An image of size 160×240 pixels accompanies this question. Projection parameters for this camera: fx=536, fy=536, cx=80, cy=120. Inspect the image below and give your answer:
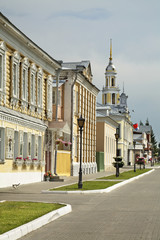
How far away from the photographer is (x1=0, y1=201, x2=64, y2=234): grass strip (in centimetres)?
1080

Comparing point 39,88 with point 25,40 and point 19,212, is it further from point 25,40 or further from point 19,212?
point 19,212

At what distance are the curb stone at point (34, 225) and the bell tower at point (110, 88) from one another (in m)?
95.0

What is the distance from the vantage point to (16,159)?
1044 inches

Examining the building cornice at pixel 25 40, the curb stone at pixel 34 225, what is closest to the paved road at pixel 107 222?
the curb stone at pixel 34 225

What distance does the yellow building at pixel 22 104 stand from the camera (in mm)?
24656

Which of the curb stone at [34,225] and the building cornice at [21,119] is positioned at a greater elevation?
the building cornice at [21,119]

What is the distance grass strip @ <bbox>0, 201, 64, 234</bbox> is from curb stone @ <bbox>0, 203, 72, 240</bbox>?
0.18 meters

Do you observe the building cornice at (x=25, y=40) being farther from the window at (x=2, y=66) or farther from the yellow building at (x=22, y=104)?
the window at (x=2, y=66)

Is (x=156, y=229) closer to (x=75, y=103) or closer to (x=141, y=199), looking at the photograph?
(x=141, y=199)

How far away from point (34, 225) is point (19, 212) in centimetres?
190

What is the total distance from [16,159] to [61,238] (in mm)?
16745

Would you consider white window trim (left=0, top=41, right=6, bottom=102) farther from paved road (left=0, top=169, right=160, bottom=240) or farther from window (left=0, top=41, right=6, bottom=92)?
paved road (left=0, top=169, right=160, bottom=240)

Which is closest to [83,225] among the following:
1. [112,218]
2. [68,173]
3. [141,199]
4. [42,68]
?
[112,218]

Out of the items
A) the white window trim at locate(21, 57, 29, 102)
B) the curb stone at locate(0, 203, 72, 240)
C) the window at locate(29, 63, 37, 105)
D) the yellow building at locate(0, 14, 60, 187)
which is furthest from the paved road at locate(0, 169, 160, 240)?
the window at locate(29, 63, 37, 105)
